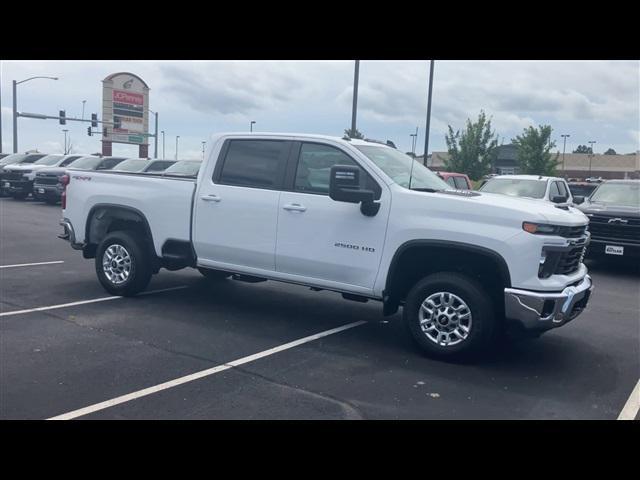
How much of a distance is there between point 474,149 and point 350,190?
981 inches

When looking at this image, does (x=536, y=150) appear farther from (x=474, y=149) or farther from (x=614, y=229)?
(x=614, y=229)

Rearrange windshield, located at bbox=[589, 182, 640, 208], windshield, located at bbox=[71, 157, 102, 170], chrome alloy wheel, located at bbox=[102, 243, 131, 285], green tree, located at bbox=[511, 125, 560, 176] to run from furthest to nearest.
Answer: green tree, located at bbox=[511, 125, 560, 176] < windshield, located at bbox=[71, 157, 102, 170] < windshield, located at bbox=[589, 182, 640, 208] < chrome alloy wheel, located at bbox=[102, 243, 131, 285]

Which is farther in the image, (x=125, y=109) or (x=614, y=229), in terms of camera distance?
(x=125, y=109)

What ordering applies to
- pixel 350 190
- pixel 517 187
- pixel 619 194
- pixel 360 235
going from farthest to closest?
1. pixel 517 187
2. pixel 619 194
3. pixel 360 235
4. pixel 350 190

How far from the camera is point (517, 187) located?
45.8 feet

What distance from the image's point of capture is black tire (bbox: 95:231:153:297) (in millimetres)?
8133

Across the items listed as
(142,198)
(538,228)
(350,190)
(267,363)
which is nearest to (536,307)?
(538,228)

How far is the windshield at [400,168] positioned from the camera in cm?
670

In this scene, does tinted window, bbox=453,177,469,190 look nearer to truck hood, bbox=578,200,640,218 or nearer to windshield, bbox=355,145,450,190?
truck hood, bbox=578,200,640,218

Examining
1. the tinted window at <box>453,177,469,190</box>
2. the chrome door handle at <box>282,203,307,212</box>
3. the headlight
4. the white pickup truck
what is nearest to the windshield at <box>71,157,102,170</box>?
the tinted window at <box>453,177,469,190</box>

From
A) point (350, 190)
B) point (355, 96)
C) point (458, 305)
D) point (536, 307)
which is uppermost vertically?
point (355, 96)

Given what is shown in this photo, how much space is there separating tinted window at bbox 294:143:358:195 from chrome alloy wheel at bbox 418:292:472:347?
5.50 feet

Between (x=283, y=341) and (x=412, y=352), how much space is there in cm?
131

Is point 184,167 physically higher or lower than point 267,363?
higher
